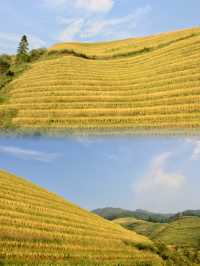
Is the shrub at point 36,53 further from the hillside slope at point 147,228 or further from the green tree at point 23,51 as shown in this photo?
the hillside slope at point 147,228

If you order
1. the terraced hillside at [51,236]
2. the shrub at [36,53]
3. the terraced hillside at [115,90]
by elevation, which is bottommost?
the terraced hillside at [51,236]

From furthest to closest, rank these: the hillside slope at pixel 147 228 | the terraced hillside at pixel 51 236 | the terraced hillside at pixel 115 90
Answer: the hillside slope at pixel 147 228
the terraced hillside at pixel 115 90
the terraced hillside at pixel 51 236

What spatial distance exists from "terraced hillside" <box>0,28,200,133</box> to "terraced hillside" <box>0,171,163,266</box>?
5.57 metres

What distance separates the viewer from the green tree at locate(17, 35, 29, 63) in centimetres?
4444

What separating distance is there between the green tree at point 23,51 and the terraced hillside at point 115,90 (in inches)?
147

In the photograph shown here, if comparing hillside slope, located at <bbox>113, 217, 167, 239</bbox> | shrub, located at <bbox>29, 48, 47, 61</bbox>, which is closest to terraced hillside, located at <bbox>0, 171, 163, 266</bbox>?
hillside slope, located at <bbox>113, 217, 167, 239</bbox>

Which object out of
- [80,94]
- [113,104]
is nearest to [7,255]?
[113,104]

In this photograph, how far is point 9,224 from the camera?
1423 centimetres

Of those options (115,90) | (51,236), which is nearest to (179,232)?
(51,236)

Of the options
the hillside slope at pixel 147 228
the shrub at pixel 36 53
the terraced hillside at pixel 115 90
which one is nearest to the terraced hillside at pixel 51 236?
the terraced hillside at pixel 115 90

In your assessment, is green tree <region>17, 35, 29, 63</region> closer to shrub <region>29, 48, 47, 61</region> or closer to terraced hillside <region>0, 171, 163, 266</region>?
shrub <region>29, 48, 47, 61</region>

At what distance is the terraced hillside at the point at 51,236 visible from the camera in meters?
12.6

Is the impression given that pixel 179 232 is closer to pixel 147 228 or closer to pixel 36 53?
pixel 147 228

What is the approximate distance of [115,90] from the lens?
1187 inches
